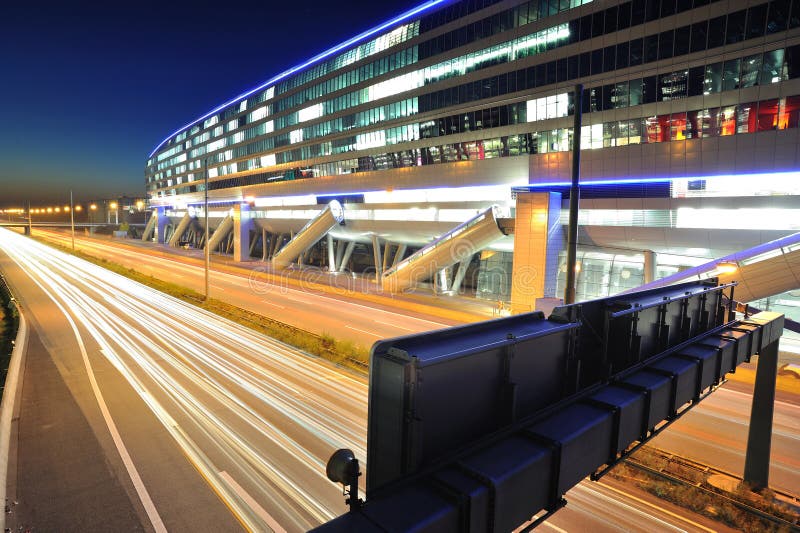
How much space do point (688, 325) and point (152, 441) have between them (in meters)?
12.0

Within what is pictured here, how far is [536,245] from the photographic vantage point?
1106 inches

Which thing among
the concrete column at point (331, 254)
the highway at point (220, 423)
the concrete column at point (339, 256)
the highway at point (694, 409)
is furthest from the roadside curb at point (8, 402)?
the concrete column at point (339, 256)

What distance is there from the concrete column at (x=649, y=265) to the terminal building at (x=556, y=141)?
0.38 feet

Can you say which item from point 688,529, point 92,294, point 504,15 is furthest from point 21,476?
point 504,15

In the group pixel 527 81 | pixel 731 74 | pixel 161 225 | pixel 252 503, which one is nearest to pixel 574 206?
pixel 252 503

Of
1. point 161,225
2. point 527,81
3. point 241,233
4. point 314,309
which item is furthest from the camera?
point 161,225

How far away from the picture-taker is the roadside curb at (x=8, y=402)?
27.4ft

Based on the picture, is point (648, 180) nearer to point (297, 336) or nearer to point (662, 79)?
point (662, 79)

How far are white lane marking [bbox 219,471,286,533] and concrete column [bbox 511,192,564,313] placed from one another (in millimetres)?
22340

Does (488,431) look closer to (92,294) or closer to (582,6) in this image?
(582,6)

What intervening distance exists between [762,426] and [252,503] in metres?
11.5

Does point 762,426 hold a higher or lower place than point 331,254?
lower

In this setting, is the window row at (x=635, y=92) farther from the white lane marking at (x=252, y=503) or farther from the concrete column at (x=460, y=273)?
the white lane marking at (x=252, y=503)

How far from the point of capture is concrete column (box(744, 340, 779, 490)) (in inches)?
374
